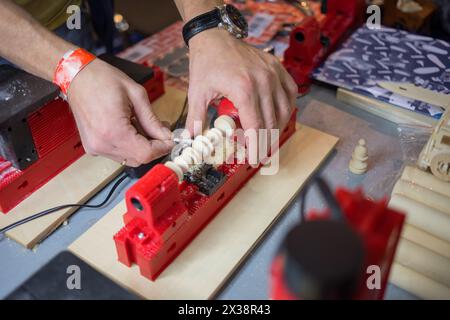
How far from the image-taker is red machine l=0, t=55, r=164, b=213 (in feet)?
3.09

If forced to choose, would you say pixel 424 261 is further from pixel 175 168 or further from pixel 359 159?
pixel 175 168

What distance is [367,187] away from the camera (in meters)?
1.06

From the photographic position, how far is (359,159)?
1075 mm

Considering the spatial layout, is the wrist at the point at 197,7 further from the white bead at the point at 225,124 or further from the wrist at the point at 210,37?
the white bead at the point at 225,124

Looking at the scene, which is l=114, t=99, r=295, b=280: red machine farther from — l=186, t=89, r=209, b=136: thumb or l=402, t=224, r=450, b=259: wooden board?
l=402, t=224, r=450, b=259: wooden board

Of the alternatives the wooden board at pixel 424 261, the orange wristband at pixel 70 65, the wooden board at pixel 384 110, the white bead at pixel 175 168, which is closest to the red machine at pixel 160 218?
the white bead at pixel 175 168

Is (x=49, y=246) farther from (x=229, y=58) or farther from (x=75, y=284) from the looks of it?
(x=229, y=58)

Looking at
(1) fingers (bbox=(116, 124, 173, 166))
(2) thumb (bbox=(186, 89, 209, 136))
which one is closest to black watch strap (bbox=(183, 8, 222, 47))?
(2) thumb (bbox=(186, 89, 209, 136))

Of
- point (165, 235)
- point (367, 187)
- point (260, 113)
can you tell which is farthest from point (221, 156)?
point (367, 187)

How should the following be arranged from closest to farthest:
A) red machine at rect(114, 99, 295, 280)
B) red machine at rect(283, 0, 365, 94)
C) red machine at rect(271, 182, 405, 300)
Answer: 1. red machine at rect(271, 182, 405, 300)
2. red machine at rect(114, 99, 295, 280)
3. red machine at rect(283, 0, 365, 94)

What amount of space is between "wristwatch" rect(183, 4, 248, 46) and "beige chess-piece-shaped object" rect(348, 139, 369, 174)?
14.6 inches

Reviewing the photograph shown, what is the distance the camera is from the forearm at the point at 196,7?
1055mm

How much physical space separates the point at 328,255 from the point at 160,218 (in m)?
0.46

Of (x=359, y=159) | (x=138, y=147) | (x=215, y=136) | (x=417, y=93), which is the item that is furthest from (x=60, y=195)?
(x=417, y=93)
